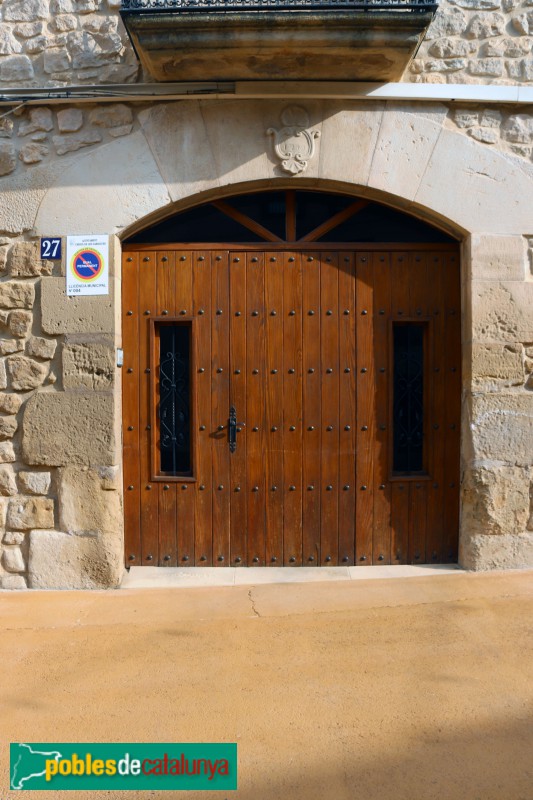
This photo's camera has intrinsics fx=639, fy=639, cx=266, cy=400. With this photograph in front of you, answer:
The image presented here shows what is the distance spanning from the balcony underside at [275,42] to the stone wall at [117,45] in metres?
0.28

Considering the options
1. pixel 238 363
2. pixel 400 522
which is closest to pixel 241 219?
pixel 238 363

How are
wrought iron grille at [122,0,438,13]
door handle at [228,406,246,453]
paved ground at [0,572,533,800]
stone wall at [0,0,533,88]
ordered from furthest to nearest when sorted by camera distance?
1. door handle at [228,406,246,453]
2. stone wall at [0,0,533,88]
3. wrought iron grille at [122,0,438,13]
4. paved ground at [0,572,533,800]

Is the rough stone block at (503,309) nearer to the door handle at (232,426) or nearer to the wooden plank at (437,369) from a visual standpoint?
the wooden plank at (437,369)

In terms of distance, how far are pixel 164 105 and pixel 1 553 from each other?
3000 mm

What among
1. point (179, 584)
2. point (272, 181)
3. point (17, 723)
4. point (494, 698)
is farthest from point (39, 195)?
point (494, 698)

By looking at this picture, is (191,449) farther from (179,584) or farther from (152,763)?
(152,763)

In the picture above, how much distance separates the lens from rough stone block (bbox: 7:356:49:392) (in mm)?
4031

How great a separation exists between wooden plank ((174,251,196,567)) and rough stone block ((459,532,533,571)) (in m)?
1.81

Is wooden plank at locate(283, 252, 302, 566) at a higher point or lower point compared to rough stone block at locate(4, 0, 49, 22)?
lower

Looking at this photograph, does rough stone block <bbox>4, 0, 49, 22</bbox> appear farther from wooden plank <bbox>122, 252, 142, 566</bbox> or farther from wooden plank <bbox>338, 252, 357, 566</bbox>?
wooden plank <bbox>338, 252, 357, 566</bbox>

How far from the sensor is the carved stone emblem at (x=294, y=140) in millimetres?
3975

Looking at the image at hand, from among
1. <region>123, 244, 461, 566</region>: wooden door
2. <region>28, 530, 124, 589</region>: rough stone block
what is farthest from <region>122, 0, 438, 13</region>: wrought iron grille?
<region>28, 530, 124, 589</region>: rough stone block

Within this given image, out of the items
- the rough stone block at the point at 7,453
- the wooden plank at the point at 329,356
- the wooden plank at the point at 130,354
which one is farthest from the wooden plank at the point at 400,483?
the rough stone block at the point at 7,453

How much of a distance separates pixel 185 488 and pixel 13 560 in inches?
45.8
